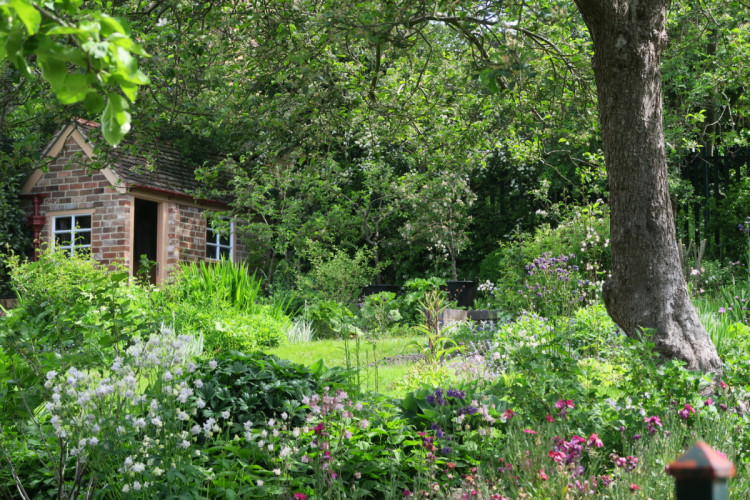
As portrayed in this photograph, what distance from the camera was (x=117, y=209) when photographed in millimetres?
13789

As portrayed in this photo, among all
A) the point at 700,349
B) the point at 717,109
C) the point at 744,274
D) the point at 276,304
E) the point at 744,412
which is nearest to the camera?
the point at 744,412

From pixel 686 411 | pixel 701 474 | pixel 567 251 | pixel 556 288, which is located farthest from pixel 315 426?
pixel 567 251

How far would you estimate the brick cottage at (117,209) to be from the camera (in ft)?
45.1

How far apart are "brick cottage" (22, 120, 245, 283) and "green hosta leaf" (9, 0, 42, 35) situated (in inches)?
500

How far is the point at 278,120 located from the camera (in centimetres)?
539

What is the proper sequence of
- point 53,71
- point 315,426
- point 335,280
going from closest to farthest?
1. point 53,71
2. point 315,426
3. point 335,280

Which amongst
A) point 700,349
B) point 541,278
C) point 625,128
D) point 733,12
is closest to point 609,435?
point 700,349

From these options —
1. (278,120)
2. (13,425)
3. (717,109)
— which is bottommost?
(13,425)

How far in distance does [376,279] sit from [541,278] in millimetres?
5536

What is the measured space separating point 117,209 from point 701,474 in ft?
47.3

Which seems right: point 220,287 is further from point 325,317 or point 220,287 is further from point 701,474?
point 701,474

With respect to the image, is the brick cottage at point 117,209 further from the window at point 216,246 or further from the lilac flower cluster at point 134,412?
the lilac flower cluster at point 134,412

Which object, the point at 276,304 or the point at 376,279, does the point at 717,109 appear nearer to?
the point at 376,279

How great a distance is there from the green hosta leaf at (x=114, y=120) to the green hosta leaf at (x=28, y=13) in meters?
0.17
